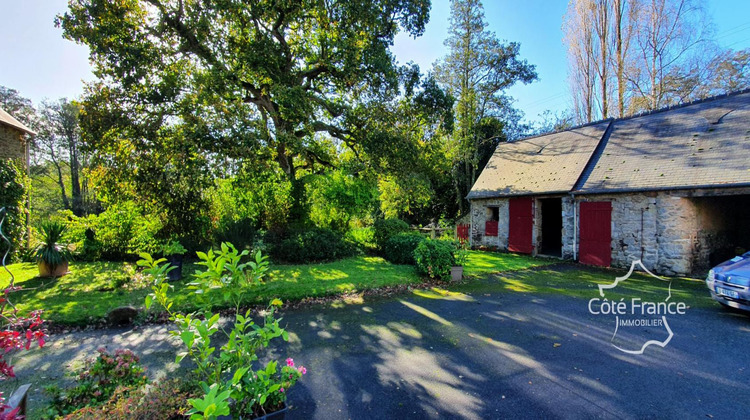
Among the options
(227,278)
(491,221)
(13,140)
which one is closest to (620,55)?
(491,221)

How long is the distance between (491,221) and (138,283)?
14234 millimetres

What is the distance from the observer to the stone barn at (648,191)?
9.38 meters

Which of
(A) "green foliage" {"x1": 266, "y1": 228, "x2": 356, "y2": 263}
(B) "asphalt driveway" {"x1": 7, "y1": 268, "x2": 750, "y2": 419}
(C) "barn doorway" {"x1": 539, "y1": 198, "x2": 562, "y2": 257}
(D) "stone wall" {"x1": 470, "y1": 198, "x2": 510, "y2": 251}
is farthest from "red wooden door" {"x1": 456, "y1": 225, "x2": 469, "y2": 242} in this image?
(B) "asphalt driveway" {"x1": 7, "y1": 268, "x2": 750, "y2": 419}

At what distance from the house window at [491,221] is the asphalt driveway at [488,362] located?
8.96 metres

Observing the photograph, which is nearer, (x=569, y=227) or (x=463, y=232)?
(x=569, y=227)

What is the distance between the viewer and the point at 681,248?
30.8 ft

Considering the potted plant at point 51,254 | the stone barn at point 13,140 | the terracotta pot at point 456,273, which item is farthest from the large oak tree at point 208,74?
the stone barn at point 13,140

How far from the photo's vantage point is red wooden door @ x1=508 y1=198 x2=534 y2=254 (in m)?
13.5

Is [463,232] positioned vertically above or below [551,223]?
below

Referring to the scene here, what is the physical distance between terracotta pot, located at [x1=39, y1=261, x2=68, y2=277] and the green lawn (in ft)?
0.73

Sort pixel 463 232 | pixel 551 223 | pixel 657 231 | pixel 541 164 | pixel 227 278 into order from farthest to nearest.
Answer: pixel 463 232 < pixel 551 223 < pixel 541 164 < pixel 657 231 < pixel 227 278

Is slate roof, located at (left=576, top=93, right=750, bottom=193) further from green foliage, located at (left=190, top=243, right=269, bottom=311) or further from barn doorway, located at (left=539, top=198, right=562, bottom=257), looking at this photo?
green foliage, located at (left=190, top=243, right=269, bottom=311)

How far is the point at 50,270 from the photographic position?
27.5 ft

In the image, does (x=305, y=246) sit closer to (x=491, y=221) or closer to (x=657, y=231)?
(x=491, y=221)
